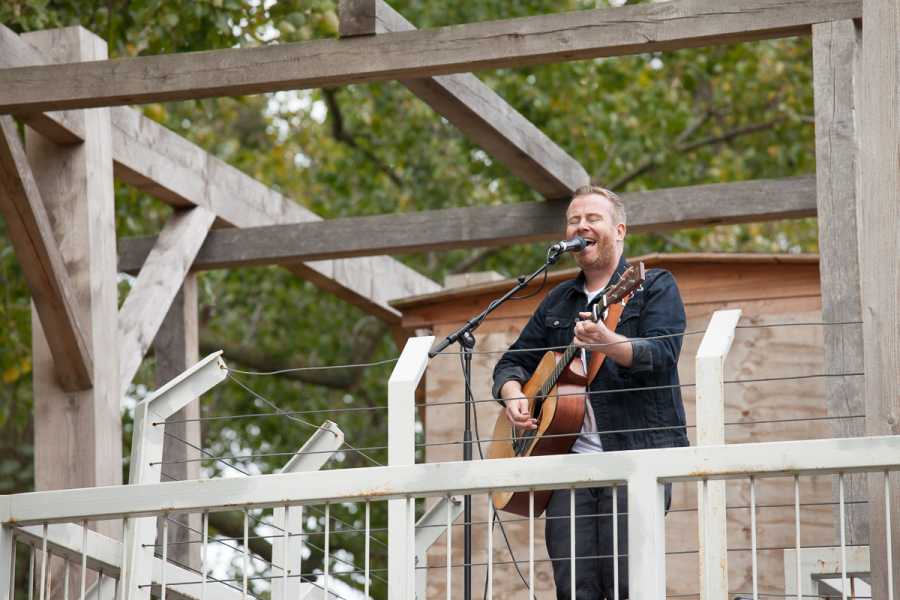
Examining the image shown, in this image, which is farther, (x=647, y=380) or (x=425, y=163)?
(x=425, y=163)

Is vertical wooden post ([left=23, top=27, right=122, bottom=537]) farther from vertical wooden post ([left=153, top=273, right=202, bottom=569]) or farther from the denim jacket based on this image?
the denim jacket

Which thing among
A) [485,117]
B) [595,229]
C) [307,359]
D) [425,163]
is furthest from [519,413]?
[307,359]

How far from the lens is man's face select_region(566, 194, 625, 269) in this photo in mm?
5297

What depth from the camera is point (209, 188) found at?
8375 millimetres

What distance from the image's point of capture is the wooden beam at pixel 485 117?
5777mm

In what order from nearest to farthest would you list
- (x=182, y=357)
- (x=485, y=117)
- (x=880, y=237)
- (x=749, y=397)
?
(x=880, y=237)
(x=485, y=117)
(x=749, y=397)
(x=182, y=357)

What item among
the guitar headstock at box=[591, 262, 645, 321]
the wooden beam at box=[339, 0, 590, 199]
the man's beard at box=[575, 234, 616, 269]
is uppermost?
the wooden beam at box=[339, 0, 590, 199]

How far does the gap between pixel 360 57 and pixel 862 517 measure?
7.88 feet

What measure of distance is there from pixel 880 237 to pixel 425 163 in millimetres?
10445

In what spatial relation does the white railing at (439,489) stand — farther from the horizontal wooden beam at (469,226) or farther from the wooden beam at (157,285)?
the horizontal wooden beam at (469,226)

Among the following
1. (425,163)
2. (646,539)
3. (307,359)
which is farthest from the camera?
(307,359)

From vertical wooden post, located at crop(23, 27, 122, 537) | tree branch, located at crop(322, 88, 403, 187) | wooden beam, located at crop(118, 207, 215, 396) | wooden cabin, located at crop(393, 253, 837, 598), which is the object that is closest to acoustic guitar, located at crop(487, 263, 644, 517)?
wooden cabin, located at crop(393, 253, 837, 598)

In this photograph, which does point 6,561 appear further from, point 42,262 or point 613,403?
point 42,262

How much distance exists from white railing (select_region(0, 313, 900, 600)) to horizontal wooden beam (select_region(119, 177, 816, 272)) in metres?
3.64
